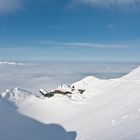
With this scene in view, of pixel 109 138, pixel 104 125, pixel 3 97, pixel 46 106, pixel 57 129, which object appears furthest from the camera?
pixel 3 97

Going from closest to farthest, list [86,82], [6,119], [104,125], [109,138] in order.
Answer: [109,138] < [104,125] < [6,119] < [86,82]

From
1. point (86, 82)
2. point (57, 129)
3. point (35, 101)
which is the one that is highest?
point (86, 82)

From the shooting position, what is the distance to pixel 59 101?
53.7 metres

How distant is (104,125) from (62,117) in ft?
43.7

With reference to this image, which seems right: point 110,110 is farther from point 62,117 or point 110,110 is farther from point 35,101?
point 35,101

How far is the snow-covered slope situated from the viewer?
2841 centimetres

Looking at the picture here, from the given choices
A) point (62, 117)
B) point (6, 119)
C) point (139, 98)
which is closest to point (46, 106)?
point (62, 117)

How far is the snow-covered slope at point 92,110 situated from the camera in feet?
93.2

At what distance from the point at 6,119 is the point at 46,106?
13.6 m

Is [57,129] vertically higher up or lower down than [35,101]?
lower down

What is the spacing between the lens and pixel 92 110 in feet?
140

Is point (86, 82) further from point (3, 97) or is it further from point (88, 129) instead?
point (88, 129)

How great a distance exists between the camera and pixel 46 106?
5206cm

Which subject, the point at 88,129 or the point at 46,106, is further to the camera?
the point at 46,106
